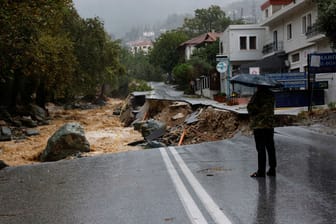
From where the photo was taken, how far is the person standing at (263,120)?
916cm

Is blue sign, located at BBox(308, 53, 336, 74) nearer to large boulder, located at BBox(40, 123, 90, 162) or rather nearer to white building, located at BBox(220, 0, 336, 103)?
white building, located at BBox(220, 0, 336, 103)

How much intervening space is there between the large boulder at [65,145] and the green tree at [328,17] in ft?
35.4

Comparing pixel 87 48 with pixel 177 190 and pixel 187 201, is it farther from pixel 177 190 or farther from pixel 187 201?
pixel 187 201

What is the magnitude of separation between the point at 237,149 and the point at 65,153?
25.1 ft

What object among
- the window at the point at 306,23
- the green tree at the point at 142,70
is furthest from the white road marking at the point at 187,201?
the green tree at the point at 142,70

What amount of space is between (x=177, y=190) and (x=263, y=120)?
210 cm

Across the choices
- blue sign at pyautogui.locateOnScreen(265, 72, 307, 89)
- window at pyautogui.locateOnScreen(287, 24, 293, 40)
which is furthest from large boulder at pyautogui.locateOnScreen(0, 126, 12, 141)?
window at pyautogui.locateOnScreen(287, 24, 293, 40)

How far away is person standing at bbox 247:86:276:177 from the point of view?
9.16 meters

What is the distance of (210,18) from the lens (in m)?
124

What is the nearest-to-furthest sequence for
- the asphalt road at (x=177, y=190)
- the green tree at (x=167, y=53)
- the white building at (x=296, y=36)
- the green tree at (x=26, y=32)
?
the asphalt road at (x=177, y=190) < the green tree at (x=26, y=32) < the white building at (x=296, y=36) < the green tree at (x=167, y=53)

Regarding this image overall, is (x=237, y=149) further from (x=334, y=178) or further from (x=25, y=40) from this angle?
(x=25, y=40)

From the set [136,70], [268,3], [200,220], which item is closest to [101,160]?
[200,220]

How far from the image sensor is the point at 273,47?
46.5 metres

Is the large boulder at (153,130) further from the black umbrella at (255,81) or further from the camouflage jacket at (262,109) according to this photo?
the camouflage jacket at (262,109)
